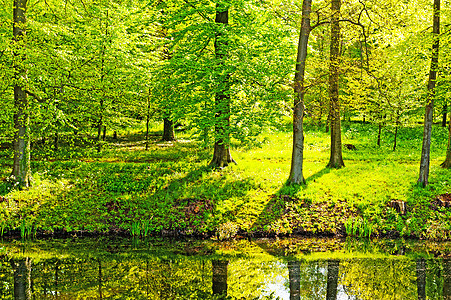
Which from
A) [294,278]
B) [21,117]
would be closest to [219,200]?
[294,278]

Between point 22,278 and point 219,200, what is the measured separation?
749 cm

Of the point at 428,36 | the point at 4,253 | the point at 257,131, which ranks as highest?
the point at 428,36

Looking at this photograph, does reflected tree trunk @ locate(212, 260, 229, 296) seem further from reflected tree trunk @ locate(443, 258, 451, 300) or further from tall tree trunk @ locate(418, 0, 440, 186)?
tall tree trunk @ locate(418, 0, 440, 186)

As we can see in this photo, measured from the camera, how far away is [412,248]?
1240cm

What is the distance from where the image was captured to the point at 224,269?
10266 mm

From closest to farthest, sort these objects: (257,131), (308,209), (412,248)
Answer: (412,248)
(308,209)
(257,131)

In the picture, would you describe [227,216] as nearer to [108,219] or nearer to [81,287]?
[108,219]

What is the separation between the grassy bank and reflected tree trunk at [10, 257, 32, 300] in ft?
10.5

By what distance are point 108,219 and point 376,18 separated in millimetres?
13469

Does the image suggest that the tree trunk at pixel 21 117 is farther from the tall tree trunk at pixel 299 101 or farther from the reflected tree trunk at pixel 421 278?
the reflected tree trunk at pixel 421 278

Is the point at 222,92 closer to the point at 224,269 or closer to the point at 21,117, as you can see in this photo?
the point at 21,117

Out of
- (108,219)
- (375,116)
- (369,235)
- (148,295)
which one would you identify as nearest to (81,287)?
(148,295)

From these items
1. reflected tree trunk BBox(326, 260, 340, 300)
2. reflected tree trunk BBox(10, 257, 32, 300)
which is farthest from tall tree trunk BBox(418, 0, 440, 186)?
reflected tree trunk BBox(10, 257, 32, 300)

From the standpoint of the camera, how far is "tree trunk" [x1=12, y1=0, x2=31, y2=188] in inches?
594
